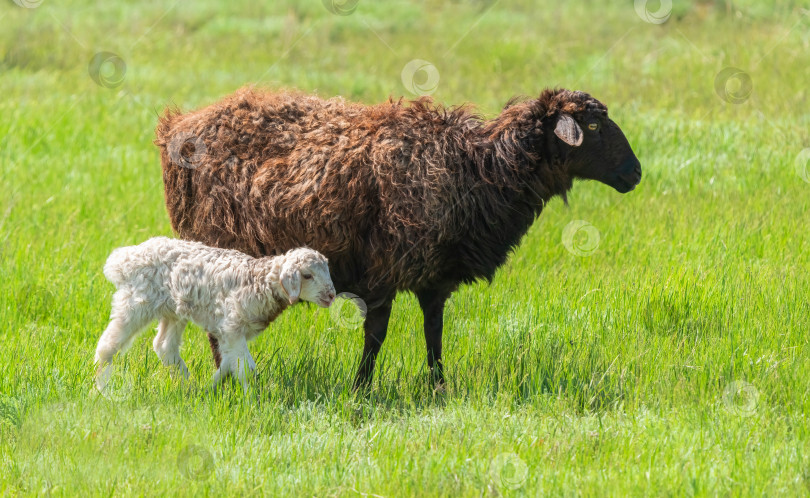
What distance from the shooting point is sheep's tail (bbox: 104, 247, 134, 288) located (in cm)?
568

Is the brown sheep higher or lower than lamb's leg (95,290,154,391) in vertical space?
higher

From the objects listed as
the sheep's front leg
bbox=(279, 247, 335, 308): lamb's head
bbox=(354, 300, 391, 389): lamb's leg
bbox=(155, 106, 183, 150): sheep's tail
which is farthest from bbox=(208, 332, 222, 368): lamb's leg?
bbox=(155, 106, 183, 150): sheep's tail

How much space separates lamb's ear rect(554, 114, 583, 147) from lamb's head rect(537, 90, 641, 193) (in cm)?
5

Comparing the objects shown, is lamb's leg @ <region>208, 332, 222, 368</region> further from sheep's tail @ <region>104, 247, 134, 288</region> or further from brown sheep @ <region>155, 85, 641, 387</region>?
sheep's tail @ <region>104, 247, 134, 288</region>

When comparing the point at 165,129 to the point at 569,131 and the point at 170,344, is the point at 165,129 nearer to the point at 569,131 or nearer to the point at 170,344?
the point at 170,344

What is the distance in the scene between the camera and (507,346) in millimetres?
6562

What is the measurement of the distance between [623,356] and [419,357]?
1376 millimetres

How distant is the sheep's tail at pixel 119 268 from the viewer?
18.6ft

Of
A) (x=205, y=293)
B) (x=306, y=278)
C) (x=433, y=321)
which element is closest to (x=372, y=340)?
(x=433, y=321)

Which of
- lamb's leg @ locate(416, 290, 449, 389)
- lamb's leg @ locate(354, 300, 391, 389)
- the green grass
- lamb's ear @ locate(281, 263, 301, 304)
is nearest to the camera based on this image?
the green grass

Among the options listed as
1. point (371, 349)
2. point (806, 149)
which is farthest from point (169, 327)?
point (806, 149)

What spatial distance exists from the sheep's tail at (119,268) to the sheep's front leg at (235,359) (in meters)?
0.70

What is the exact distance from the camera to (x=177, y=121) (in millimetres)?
6676

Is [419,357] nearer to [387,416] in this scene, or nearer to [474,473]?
[387,416]
